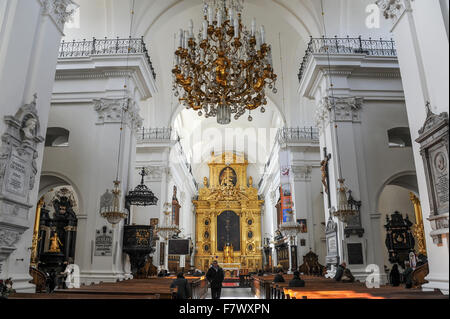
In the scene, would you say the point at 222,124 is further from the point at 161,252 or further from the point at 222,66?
the point at 161,252

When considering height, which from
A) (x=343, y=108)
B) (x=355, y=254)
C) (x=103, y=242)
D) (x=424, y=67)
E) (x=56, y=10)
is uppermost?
(x=56, y=10)

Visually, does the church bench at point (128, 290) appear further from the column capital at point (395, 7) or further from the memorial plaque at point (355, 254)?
the column capital at point (395, 7)

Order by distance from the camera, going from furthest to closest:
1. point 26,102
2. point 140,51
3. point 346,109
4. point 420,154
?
point 140,51 < point 346,109 < point 26,102 < point 420,154

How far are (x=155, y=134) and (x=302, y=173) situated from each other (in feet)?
21.9

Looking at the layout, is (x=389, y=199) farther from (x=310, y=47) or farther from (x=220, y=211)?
(x=220, y=211)

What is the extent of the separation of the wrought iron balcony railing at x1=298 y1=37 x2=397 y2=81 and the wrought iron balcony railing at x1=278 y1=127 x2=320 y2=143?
17.6ft

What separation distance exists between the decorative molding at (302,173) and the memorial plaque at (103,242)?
28.7ft

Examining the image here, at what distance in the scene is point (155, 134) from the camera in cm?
1625

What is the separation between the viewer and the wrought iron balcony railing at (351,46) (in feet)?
34.1

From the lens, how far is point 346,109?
32.6 ft

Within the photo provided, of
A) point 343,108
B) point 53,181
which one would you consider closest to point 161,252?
point 53,181

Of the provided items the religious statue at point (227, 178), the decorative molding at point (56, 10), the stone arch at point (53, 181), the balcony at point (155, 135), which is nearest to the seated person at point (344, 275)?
the stone arch at point (53, 181)

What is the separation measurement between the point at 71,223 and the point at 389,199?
1095cm

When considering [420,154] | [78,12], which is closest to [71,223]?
[78,12]
